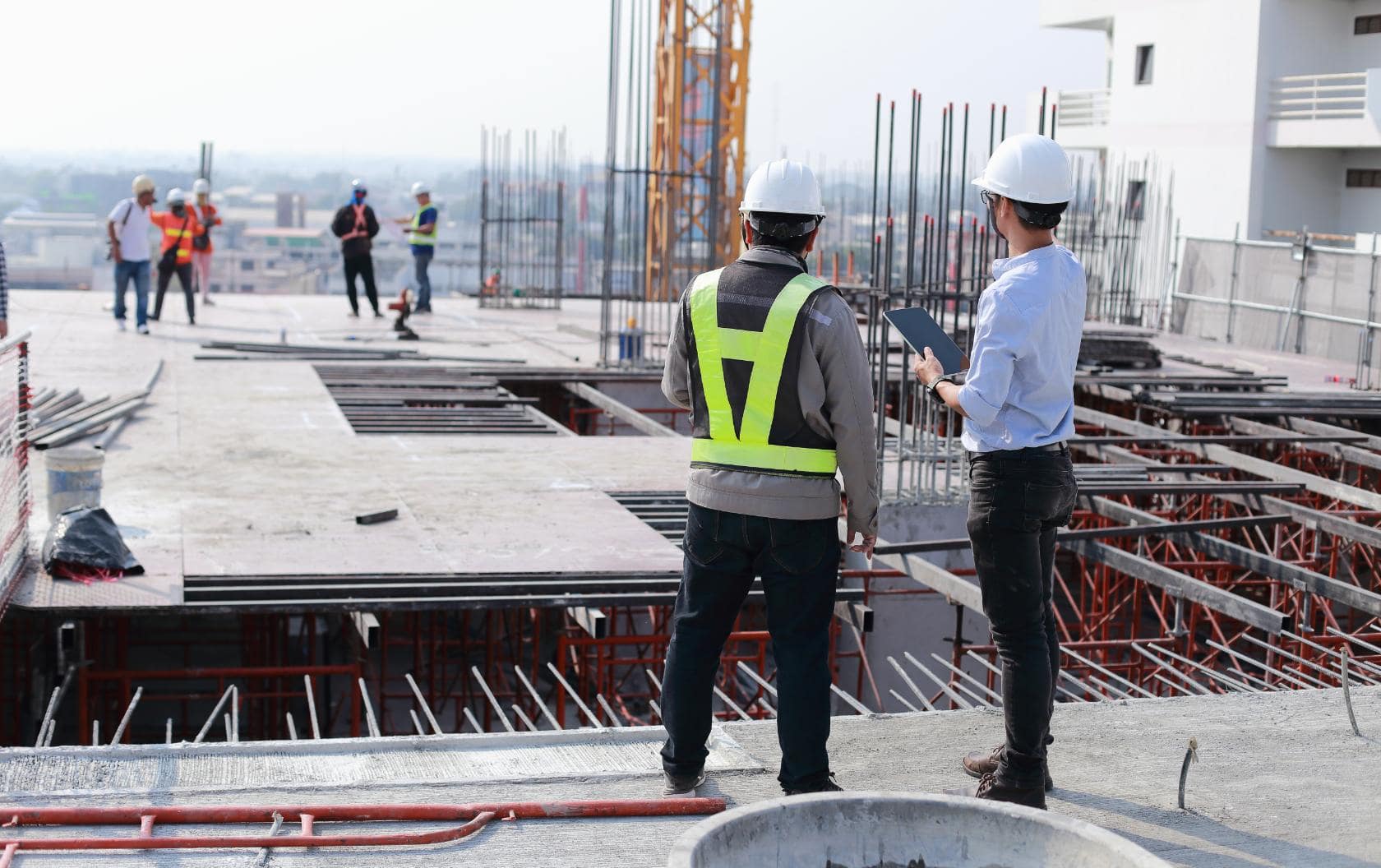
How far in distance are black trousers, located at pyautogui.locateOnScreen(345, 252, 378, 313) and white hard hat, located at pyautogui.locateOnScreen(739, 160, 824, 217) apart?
17490 millimetres

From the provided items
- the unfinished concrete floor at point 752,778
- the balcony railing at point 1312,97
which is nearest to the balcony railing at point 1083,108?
the balcony railing at point 1312,97

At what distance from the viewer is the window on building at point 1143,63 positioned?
37094 mm

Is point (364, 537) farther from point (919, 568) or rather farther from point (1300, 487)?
point (1300, 487)

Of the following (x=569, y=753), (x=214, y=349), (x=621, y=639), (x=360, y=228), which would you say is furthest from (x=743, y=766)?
(x=360, y=228)

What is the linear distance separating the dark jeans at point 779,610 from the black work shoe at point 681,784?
8.6 inches

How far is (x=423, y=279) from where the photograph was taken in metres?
23.3

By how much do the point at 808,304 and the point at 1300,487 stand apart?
25.9 ft

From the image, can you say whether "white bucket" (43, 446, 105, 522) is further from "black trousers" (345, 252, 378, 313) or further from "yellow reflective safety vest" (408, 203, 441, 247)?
"yellow reflective safety vest" (408, 203, 441, 247)

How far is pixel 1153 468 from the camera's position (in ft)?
39.9

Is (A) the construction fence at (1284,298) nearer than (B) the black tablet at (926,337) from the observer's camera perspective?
No

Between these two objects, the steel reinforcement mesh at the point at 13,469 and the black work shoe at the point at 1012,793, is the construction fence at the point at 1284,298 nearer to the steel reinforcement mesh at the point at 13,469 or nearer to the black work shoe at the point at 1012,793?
the steel reinforcement mesh at the point at 13,469

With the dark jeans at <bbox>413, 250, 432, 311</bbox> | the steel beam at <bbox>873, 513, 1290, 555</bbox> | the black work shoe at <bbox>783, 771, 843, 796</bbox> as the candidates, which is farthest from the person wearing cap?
the black work shoe at <bbox>783, 771, 843, 796</bbox>

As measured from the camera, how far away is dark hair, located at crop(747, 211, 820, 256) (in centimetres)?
460

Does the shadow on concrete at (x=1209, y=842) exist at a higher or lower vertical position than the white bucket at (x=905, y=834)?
lower
